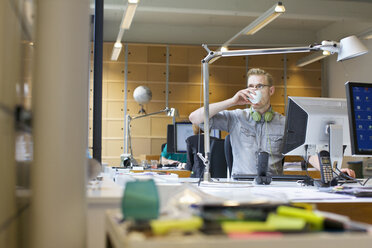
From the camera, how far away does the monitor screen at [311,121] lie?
2.53 metres

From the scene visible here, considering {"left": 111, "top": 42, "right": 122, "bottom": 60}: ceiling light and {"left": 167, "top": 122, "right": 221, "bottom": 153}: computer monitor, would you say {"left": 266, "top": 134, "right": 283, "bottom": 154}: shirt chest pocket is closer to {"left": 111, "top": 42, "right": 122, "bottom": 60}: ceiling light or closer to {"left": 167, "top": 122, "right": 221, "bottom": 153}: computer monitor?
{"left": 167, "top": 122, "right": 221, "bottom": 153}: computer monitor

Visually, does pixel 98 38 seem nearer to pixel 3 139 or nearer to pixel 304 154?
pixel 3 139

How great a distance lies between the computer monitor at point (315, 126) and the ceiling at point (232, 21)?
5.27 m

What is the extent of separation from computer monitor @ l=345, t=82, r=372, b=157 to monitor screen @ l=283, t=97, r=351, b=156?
0.25 meters

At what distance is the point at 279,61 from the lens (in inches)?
360

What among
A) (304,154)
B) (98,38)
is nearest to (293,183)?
(304,154)

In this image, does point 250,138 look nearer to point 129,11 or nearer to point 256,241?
point 256,241

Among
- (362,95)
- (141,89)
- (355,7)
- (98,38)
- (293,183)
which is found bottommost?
(293,183)

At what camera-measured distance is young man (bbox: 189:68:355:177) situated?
10.5 ft

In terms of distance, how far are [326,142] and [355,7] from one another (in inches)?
243

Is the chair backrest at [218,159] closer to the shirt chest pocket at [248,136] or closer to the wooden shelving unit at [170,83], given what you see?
the shirt chest pocket at [248,136]

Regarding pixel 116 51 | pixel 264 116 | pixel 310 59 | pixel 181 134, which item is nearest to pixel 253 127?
pixel 264 116

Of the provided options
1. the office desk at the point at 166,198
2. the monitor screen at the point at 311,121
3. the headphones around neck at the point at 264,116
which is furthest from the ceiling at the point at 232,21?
the office desk at the point at 166,198

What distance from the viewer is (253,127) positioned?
326cm
